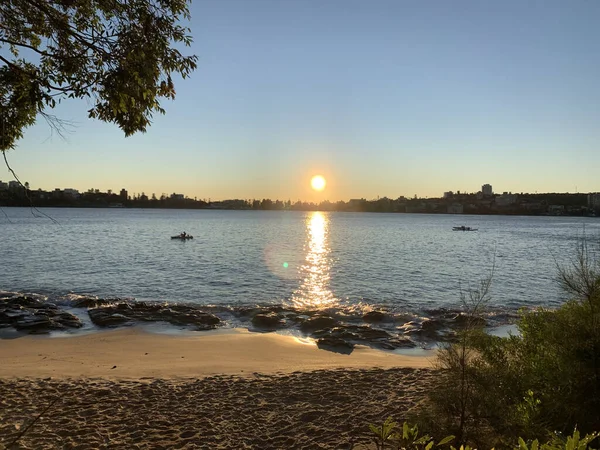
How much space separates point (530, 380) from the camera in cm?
638

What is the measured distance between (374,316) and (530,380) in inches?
478

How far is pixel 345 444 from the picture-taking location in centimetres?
→ 673

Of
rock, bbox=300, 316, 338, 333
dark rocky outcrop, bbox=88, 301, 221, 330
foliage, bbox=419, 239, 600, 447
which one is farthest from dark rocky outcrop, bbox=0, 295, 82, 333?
foliage, bbox=419, 239, 600, 447

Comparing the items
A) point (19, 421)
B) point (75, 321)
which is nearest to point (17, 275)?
point (75, 321)

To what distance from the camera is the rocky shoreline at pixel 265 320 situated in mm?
15227

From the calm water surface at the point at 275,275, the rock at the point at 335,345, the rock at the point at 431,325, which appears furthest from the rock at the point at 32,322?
the rock at the point at 431,325

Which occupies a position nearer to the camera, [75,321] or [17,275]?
[75,321]

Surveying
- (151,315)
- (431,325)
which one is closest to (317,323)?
(431,325)

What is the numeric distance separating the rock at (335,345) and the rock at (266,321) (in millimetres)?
3112

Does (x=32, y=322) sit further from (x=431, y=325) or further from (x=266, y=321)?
(x=431, y=325)

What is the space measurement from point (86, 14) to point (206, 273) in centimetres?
2584

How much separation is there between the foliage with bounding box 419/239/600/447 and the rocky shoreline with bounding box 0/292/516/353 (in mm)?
6782

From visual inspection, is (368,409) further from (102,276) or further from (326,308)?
(102,276)

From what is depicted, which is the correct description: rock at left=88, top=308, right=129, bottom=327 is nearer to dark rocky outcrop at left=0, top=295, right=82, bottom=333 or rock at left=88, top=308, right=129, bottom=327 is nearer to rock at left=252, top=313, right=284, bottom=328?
dark rocky outcrop at left=0, top=295, right=82, bottom=333
